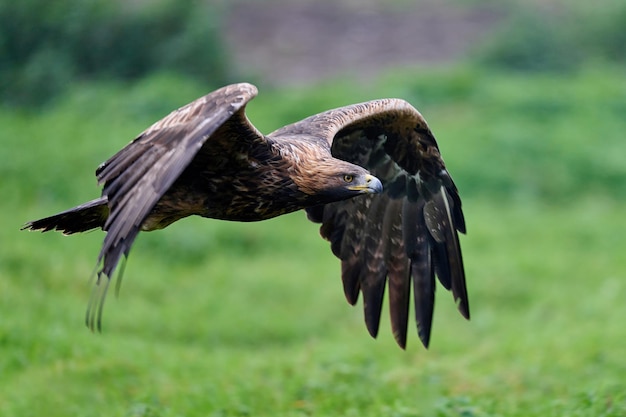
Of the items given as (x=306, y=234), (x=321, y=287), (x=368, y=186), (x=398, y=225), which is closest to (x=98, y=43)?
(x=306, y=234)

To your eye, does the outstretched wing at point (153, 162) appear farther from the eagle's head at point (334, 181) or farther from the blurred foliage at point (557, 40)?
the blurred foliage at point (557, 40)

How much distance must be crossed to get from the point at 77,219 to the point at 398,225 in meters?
2.51

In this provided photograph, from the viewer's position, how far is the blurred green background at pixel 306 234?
29.6 ft

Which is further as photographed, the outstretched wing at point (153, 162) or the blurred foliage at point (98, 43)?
the blurred foliage at point (98, 43)

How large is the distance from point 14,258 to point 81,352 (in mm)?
2620

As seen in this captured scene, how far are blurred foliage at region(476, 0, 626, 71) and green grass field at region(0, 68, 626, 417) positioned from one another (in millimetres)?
749

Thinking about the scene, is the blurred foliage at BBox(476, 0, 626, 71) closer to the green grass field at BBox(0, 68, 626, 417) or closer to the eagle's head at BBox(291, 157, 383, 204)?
the green grass field at BBox(0, 68, 626, 417)

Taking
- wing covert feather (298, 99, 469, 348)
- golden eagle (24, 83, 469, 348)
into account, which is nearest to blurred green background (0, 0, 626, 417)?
wing covert feather (298, 99, 469, 348)

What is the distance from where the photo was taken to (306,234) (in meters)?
14.5

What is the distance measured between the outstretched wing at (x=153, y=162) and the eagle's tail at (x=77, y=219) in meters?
0.76

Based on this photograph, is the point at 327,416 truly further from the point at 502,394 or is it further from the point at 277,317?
the point at 277,317

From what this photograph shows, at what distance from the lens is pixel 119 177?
663 centimetres

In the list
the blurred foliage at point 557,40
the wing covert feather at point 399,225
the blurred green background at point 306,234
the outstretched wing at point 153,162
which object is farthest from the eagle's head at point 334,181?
the blurred foliage at point 557,40

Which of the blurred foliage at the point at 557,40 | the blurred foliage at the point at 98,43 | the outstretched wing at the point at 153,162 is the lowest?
the outstretched wing at the point at 153,162
